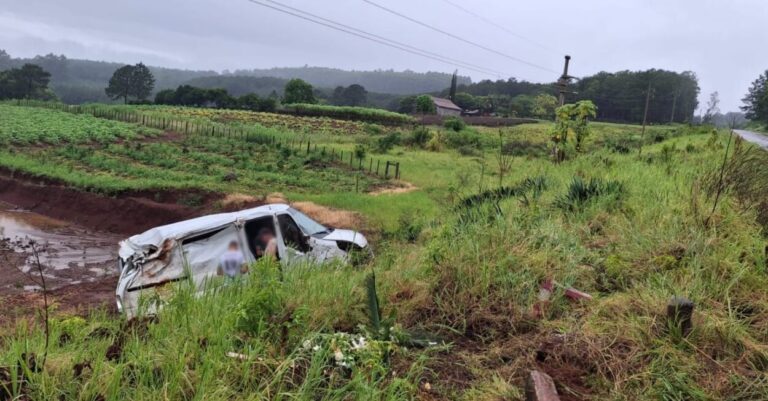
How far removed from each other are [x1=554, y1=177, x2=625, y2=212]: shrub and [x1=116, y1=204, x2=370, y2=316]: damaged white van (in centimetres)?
329

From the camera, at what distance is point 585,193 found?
8.38 metres

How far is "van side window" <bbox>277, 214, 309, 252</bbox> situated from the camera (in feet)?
32.0

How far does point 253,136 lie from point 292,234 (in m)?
32.1

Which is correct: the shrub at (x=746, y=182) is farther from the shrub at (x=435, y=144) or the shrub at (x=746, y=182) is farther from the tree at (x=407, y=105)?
the tree at (x=407, y=105)

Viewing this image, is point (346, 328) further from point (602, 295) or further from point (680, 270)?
point (680, 270)

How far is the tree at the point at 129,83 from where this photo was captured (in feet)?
342

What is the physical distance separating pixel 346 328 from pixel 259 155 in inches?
1148

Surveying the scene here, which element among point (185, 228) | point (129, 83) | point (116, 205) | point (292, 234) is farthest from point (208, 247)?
point (129, 83)

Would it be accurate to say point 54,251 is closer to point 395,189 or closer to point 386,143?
point 395,189

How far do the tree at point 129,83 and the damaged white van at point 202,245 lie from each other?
351 ft

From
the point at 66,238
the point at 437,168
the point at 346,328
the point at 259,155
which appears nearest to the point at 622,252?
the point at 346,328

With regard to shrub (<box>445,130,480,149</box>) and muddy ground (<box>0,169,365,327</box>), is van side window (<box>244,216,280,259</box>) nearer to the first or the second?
muddy ground (<box>0,169,365,327</box>)

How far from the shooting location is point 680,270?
16.8ft

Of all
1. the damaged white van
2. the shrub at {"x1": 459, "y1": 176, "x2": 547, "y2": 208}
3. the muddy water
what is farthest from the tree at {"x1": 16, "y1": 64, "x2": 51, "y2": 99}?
the shrub at {"x1": 459, "y1": 176, "x2": 547, "y2": 208}
